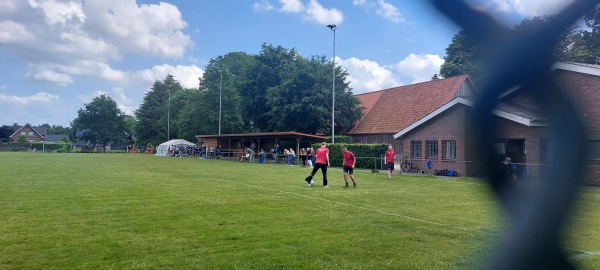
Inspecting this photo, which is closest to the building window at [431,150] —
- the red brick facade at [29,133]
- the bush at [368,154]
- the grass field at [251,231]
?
the bush at [368,154]

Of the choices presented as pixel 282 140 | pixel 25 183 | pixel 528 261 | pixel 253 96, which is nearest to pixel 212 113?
pixel 253 96

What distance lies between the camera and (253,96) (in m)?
46.9

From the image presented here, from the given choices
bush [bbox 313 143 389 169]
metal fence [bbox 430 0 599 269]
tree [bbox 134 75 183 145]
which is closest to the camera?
metal fence [bbox 430 0 599 269]

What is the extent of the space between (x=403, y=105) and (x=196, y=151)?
2479 cm

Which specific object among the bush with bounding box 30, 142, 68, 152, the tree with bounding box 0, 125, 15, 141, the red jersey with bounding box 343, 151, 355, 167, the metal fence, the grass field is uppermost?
the tree with bounding box 0, 125, 15, 141

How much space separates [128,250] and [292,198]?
629 cm

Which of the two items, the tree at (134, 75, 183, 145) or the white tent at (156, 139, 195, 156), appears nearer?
the white tent at (156, 139, 195, 156)

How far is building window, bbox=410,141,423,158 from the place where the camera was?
1048 inches

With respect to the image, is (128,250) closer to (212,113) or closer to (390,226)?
(390,226)

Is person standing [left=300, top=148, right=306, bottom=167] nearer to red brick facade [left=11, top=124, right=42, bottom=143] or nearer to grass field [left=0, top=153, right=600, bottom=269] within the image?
grass field [left=0, top=153, right=600, bottom=269]

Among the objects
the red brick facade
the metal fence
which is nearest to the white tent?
the metal fence

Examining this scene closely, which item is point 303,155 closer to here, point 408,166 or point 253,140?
point 408,166

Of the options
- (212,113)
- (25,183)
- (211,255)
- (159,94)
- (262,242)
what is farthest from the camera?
(159,94)

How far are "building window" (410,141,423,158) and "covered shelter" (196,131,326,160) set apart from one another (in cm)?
1063
